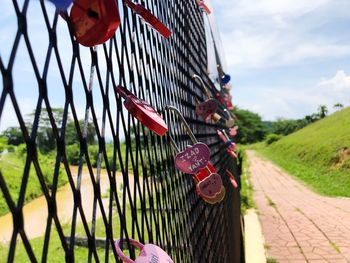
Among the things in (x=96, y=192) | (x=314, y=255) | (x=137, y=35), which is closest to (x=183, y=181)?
(x=137, y=35)

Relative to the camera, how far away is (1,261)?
6.46 m

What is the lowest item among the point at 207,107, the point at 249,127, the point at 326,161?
the point at 326,161

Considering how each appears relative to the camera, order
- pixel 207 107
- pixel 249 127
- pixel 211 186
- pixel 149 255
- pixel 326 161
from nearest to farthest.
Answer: pixel 149 255
pixel 211 186
pixel 207 107
pixel 326 161
pixel 249 127

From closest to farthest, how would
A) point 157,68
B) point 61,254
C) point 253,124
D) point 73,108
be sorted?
point 73,108, point 157,68, point 61,254, point 253,124

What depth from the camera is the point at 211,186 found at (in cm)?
140

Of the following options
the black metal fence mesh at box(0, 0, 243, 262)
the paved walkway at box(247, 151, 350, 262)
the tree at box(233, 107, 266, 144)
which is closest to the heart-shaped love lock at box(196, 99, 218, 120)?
the black metal fence mesh at box(0, 0, 243, 262)

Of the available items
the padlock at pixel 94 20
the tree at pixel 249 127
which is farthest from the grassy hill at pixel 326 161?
the tree at pixel 249 127

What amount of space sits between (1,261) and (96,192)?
6525 millimetres

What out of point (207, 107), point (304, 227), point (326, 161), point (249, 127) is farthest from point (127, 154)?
point (249, 127)

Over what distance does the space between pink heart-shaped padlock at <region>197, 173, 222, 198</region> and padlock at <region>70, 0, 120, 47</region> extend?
890mm

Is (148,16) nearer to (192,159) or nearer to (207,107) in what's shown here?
(192,159)

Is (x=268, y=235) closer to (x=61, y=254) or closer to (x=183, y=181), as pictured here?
(x=61, y=254)

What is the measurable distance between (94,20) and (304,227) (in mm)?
7240

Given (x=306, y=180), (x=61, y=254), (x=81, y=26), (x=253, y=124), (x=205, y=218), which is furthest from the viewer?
(x=253, y=124)
